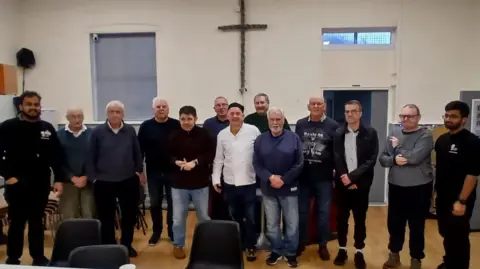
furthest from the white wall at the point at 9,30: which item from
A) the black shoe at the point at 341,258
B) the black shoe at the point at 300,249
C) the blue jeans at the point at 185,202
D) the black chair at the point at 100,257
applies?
the black shoe at the point at 341,258

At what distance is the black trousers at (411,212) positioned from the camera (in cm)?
329

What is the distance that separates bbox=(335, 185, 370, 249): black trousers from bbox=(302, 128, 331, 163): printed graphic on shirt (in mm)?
335

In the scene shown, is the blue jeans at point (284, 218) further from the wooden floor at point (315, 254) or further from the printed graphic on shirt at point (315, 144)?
the printed graphic on shirt at point (315, 144)

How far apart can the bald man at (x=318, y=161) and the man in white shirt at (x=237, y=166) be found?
468mm

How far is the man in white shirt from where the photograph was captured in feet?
11.6

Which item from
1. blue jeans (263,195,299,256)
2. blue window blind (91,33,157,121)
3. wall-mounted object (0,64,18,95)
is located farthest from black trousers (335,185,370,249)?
blue window blind (91,33,157,121)

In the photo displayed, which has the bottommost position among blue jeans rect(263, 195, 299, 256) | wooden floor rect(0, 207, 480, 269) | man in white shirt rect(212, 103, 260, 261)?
wooden floor rect(0, 207, 480, 269)

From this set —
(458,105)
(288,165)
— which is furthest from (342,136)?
(458,105)

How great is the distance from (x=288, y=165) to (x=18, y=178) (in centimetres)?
221

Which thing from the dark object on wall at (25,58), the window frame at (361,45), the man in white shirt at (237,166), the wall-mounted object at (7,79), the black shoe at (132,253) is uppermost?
the window frame at (361,45)

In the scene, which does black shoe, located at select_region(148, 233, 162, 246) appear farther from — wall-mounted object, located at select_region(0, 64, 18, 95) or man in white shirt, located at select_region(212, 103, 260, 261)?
wall-mounted object, located at select_region(0, 64, 18, 95)

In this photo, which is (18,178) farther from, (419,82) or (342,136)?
(419,82)

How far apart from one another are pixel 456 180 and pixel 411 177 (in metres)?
0.35

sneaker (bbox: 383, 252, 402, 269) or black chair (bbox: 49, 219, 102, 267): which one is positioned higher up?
black chair (bbox: 49, 219, 102, 267)
